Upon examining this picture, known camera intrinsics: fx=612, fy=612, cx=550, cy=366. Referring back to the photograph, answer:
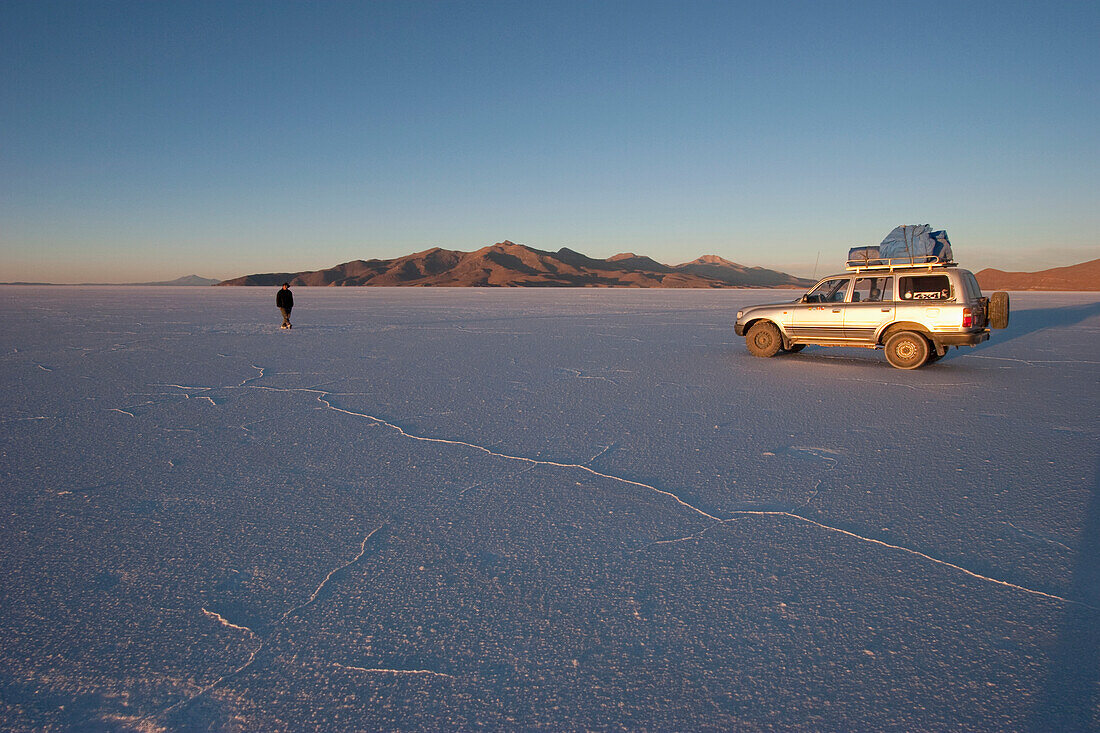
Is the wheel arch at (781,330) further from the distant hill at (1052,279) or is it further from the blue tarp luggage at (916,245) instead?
the distant hill at (1052,279)

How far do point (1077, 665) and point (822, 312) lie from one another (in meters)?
10.4

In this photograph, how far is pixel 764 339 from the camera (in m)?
13.0

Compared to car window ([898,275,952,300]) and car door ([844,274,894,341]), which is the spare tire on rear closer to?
car window ([898,275,952,300])

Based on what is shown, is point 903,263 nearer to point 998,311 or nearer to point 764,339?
point 998,311

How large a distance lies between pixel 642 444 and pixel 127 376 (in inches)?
361

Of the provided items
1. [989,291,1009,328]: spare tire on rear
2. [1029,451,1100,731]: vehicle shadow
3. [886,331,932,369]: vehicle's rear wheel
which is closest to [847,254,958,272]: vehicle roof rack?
[989,291,1009,328]: spare tire on rear

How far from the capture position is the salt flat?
8.41 ft

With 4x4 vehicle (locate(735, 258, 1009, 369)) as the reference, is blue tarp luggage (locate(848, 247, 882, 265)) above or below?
above

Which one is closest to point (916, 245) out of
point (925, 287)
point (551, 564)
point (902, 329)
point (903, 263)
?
point (903, 263)

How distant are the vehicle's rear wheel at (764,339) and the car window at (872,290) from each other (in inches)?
63.7

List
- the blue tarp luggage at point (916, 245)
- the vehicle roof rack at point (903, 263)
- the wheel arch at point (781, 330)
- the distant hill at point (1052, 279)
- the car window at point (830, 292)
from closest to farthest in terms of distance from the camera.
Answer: the vehicle roof rack at point (903, 263) → the blue tarp luggage at point (916, 245) → the car window at point (830, 292) → the wheel arch at point (781, 330) → the distant hill at point (1052, 279)

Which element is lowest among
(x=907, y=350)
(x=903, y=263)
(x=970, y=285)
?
(x=907, y=350)

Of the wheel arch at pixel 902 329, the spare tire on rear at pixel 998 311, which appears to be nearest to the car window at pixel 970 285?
the spare tire on rear at pixel 998 311

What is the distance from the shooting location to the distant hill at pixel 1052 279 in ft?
485
